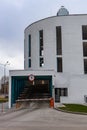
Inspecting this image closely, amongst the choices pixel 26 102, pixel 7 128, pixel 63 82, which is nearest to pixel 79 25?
pixel 63 82

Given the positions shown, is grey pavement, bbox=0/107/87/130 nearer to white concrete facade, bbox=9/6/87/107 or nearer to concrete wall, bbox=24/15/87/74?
white concrete facade, bbox=9/6/87/107

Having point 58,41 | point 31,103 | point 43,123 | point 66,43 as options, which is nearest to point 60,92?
point 66,43

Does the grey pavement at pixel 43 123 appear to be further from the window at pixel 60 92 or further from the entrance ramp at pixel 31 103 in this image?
the window at pixel 60 92

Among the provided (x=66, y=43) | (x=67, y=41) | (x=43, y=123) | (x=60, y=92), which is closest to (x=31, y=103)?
(x=60, y=92)

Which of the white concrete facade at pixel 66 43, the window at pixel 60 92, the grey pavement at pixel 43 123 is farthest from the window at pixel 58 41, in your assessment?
the grey pavement at pixel 43 123

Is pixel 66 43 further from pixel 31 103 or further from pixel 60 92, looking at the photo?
pixel 31 103

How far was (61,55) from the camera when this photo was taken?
53.2 metres

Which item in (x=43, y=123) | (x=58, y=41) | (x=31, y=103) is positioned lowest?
(x=31, y=103)

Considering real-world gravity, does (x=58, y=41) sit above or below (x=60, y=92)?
above

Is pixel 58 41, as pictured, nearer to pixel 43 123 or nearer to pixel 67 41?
pixel 67 41

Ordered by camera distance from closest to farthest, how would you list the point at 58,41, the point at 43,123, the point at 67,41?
the point at 43,123 < the point at 67,41 < the point at 58,41

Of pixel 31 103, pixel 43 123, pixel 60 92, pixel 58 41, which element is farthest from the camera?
pixel 58 41

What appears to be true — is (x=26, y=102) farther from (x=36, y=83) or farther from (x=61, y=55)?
(x=36, y=83)

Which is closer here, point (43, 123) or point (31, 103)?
point (43, 123)
